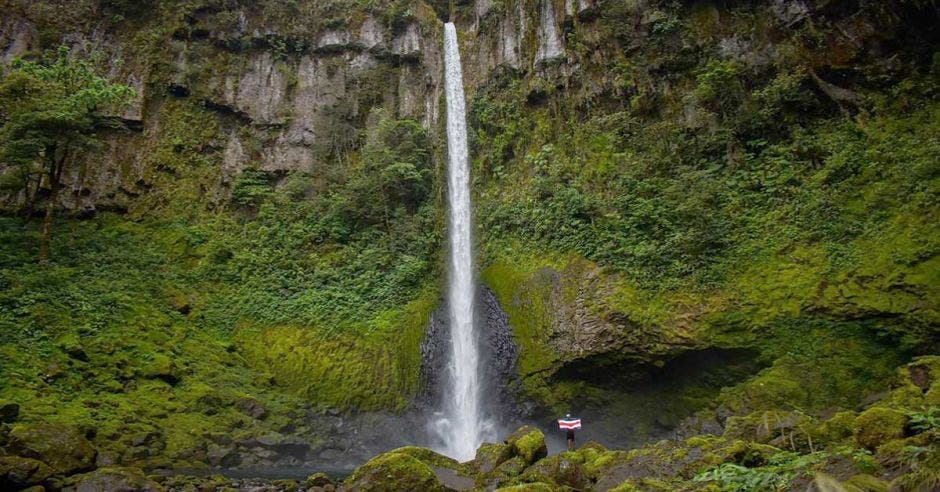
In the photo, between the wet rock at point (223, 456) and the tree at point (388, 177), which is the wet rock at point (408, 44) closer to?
the tree at point (388, 177)

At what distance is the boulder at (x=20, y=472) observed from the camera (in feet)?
→ 25.3

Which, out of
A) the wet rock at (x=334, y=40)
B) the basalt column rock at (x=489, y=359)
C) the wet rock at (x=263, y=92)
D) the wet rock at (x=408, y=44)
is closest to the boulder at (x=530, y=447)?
the basalt column rock at (x=489, y=359)

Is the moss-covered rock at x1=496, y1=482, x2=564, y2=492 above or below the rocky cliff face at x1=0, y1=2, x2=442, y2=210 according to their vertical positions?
below

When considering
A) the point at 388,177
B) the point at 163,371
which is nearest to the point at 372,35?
the point at 388,177

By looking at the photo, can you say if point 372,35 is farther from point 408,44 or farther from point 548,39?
point 548,39

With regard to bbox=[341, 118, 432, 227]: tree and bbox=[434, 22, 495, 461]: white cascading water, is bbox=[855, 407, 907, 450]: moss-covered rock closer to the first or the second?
bbox=[434, 22, 495, 461]: white cascading water

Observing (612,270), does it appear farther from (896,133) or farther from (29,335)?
(29,335)

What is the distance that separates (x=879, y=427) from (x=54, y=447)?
1142cm

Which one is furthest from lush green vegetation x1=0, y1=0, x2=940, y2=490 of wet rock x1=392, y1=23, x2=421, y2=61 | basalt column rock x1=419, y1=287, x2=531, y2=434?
wet rock x1=392, y1=23, x2=421, y2=61

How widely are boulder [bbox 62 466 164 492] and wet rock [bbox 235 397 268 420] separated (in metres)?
5.46

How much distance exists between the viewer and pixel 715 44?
52.8 feet

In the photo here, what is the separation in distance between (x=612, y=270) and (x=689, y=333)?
2481 mm

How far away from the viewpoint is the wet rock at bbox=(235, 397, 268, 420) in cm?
1377

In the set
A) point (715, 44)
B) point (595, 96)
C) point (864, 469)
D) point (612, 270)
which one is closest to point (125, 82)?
point (595, 96)
